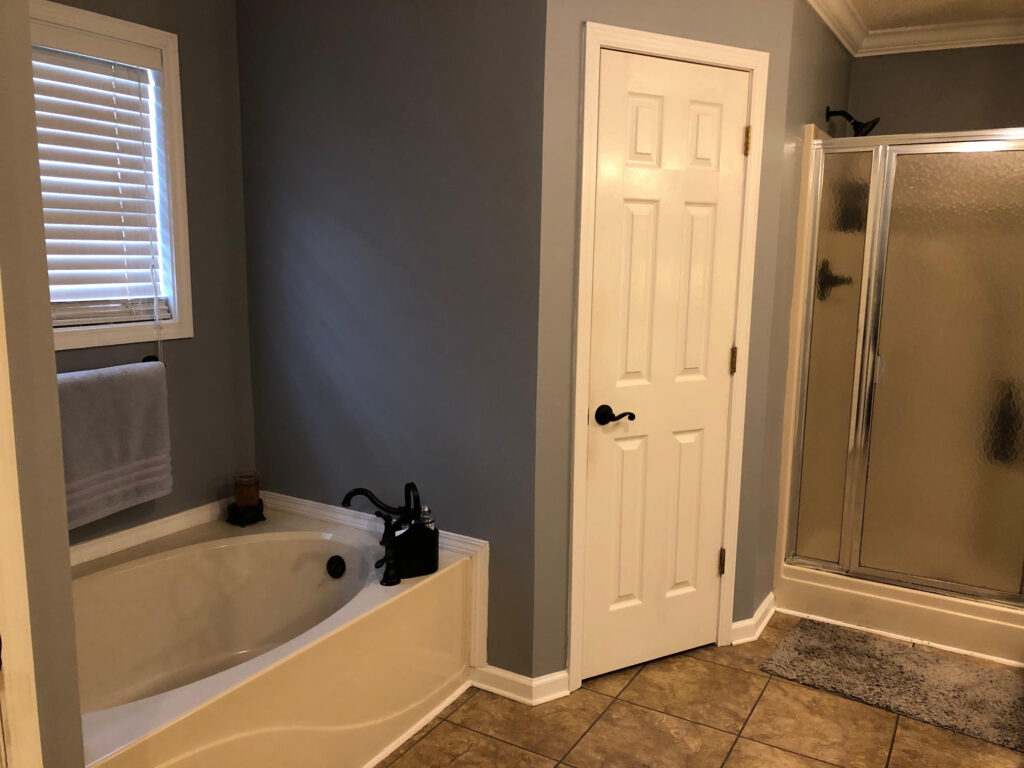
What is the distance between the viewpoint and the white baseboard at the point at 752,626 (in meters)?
3.03

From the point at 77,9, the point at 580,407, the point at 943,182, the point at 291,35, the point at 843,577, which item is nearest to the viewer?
the point at 77,9

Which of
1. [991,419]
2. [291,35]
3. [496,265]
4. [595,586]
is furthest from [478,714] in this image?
[291,35]

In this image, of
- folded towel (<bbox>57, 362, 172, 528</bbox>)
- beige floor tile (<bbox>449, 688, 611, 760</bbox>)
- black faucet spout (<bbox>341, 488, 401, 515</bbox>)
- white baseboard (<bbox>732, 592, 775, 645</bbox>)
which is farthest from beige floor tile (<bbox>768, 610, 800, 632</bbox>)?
folded towel (<bbox>57, 362, 172, 528</bbox>)

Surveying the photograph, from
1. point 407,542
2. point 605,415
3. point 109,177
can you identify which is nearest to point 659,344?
point 605,415

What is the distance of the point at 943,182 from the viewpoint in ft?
9.68

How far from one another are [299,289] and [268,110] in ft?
2.04

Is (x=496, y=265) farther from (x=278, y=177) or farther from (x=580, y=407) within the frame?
(x=278, y=177)

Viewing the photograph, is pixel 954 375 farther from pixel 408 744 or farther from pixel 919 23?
pixel 408 744

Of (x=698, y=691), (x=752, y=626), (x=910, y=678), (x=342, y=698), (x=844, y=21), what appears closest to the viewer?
(x=342, y=698)

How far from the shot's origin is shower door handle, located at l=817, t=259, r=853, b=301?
315cm

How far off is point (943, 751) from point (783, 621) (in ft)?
2.84

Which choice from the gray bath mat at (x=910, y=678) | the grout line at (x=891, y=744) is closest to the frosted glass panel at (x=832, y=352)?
the gray bath mat at (x=910, y=678)

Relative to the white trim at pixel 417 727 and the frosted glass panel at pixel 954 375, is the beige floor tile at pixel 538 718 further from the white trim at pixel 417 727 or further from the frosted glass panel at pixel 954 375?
the frosted glass panel at pixel 954 375

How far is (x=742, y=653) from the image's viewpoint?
2.96 m
